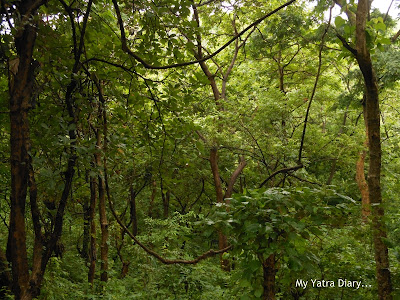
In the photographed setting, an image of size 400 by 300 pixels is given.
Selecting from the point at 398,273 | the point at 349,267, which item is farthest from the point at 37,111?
the point at 349,267

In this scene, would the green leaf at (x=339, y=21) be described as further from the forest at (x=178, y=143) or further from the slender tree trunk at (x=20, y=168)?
the slender tree trunk at (x=20, y=168)

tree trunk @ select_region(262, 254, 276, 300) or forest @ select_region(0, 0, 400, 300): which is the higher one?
forest @ select_region(0, 0, 400, 300)

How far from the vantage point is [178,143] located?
3.15m

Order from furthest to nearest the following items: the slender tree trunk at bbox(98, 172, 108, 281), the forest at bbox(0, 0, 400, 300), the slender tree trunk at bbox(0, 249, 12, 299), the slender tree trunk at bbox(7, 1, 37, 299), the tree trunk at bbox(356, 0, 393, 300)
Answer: the slender tree trunk at bbox(98, 172, 108, 281), the slender tree trunk at bbox(0, 249, 12, 299), the tree trunk at bbox(356, 0, 393, 300), the forest at bbox(0, 0, 400, 300), the slender tree trunk at bbox(7, 1, 37, 299)

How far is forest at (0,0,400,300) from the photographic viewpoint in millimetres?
2025

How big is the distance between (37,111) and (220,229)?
5.71 ft

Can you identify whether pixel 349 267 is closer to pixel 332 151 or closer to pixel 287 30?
pixel 332 151

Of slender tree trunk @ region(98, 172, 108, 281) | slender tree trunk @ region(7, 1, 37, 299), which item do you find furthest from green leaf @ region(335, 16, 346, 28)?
slender tree trunk @ region(98, 172, 108, 281)

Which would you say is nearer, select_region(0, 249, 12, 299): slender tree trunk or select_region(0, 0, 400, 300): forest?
select_region(0, 0, 400, 300): forest

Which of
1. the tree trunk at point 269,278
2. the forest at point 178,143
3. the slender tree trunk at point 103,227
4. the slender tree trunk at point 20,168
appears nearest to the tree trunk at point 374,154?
the forest at point 178,143

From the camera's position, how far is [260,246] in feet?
8.20

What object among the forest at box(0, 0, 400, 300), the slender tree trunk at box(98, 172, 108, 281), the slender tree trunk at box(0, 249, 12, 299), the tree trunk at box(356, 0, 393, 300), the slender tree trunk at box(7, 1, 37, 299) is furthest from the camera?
the slender tree trunk at box(98, 172, 108, 281)

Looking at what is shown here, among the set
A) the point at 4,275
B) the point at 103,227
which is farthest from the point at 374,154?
the point at 4,275

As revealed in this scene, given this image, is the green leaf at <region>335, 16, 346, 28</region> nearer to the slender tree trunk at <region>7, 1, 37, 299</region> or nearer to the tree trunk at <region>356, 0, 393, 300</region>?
the tree trunk at <region>356, 0, 393, 300</region>
